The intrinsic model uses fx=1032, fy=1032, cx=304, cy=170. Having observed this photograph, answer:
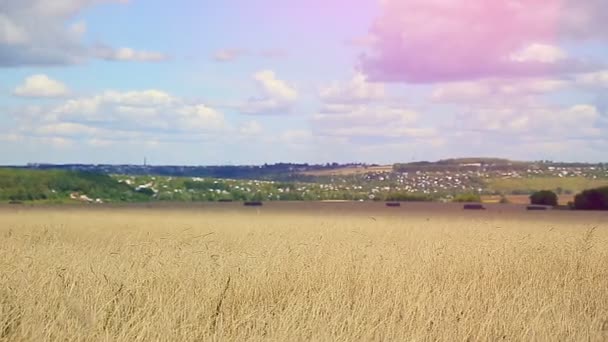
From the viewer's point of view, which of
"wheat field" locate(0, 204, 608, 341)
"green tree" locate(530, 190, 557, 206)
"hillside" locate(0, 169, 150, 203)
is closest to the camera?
"wheat field" locate(0, 204, 608, 341)

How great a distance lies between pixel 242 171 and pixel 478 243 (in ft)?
423

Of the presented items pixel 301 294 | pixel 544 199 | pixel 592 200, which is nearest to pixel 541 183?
pixel 544 199

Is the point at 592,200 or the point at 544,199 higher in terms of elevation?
the point at 592,200

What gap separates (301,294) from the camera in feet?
45.5

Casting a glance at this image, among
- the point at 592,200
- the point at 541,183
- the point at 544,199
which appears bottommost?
the point at 544,199

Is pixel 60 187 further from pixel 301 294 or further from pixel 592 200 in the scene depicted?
pixel 301 294

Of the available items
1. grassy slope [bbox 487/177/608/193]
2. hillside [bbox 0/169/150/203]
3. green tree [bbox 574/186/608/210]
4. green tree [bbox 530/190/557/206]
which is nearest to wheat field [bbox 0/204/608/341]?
green tree [bbox 574/186/608/210]

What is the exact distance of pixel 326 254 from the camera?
17438 millimetres

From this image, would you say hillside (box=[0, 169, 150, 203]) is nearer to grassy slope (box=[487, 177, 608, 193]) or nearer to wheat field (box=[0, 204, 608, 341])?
grassy slope (box=[487, 177, 608, 193])

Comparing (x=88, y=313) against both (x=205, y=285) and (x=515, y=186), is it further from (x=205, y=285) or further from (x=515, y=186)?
(x=515, y=186)

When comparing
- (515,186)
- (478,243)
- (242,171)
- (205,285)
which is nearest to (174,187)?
(515,186)

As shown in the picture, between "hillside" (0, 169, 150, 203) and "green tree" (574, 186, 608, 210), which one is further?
"hillside" (0, 169, 150, 203)

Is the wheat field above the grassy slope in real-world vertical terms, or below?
below

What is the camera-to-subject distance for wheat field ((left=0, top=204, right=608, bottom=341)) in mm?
11086
